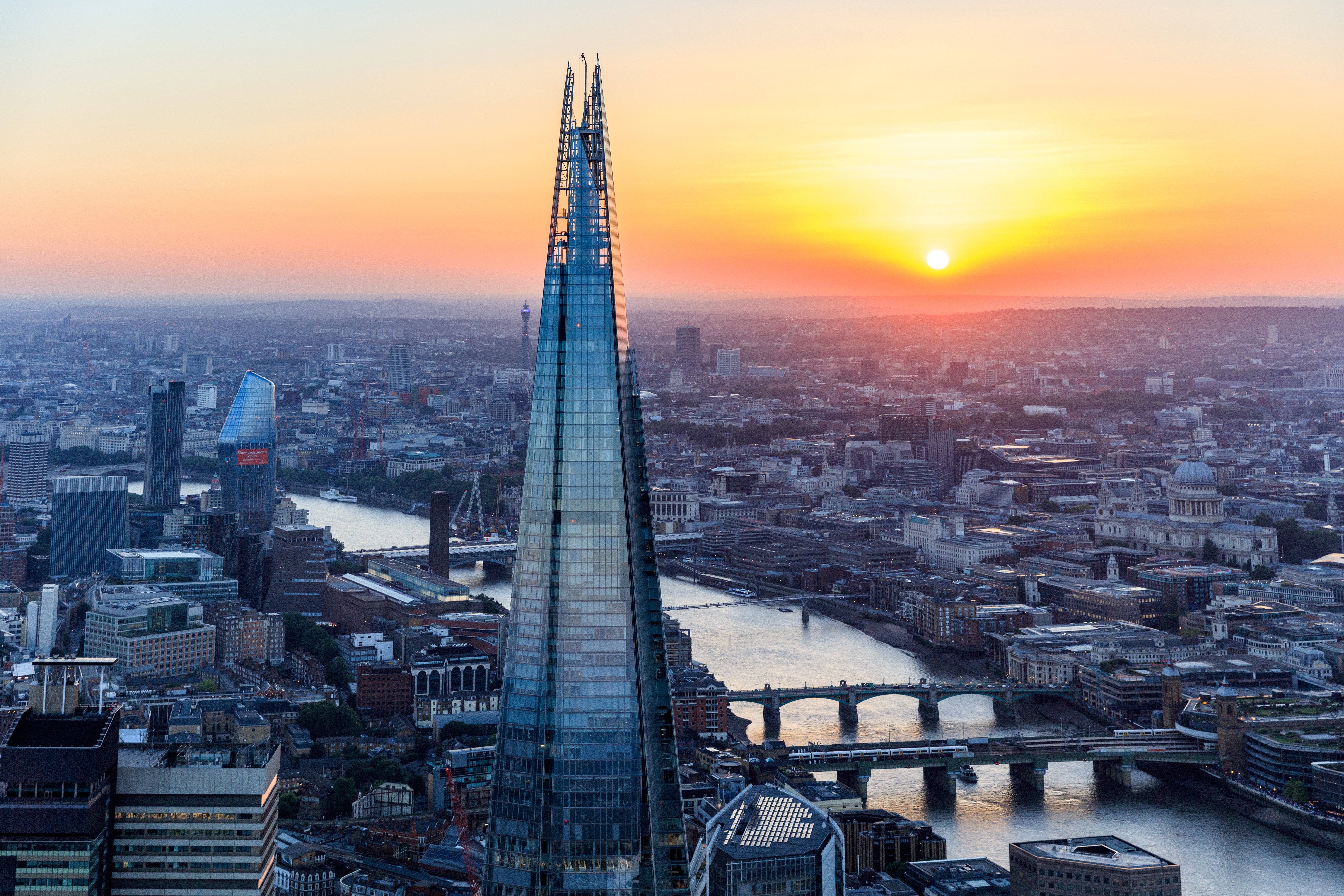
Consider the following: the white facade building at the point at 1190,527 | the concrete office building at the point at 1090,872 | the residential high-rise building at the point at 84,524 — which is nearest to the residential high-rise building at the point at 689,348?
the white facade building at the point at 1190,527

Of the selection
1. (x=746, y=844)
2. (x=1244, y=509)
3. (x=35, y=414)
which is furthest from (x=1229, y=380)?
(x=746, y=844)

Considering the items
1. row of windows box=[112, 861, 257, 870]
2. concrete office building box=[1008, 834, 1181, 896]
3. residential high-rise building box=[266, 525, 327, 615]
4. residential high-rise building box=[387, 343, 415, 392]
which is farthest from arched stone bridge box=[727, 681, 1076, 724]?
residential high-rise building box=[387, 343, 415, 392]

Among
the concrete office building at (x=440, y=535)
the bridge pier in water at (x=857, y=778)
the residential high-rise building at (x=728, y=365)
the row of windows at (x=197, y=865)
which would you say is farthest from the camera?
the residential high-rise building at (x=728, y=365)

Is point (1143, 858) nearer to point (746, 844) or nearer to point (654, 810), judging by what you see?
point (746, 844)

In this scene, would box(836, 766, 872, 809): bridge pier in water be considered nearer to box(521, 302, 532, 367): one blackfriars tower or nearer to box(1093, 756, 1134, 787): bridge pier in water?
box(1093, 756, 1134, 787): bridge pier in water

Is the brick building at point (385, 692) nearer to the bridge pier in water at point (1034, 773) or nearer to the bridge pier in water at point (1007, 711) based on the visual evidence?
the bridge pier in water at point (1034, 773)

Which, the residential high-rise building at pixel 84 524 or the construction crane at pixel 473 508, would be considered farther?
the construction crane at pixel 473 508

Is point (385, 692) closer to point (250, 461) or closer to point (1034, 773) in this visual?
point (1034, 773)
